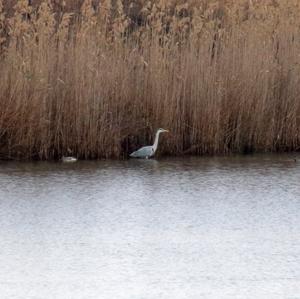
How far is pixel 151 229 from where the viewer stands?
692 cm

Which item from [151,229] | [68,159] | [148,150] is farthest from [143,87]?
[151,229]

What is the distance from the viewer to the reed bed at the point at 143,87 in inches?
382

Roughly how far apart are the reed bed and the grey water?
1.11ft

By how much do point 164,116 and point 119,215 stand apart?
2.87 meters

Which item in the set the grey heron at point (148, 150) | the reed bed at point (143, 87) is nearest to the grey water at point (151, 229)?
the grey heron at point (148, 150)

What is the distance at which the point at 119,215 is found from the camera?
7.31 meters

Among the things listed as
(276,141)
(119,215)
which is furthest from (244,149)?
(119,215)

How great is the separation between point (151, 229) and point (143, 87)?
335 cm

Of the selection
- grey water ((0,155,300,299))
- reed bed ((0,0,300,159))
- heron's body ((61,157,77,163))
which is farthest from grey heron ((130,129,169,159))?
heron's body ((61,157,77,163))

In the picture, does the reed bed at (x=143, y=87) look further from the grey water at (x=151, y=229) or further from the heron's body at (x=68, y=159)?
the grey water at (x=151, y=229)

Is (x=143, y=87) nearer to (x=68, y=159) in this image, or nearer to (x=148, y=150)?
(x=148, y=150)

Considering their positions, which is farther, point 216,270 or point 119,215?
point 119,215

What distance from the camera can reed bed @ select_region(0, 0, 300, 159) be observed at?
970 centimetres

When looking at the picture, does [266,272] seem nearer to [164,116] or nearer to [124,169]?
[124,169]
